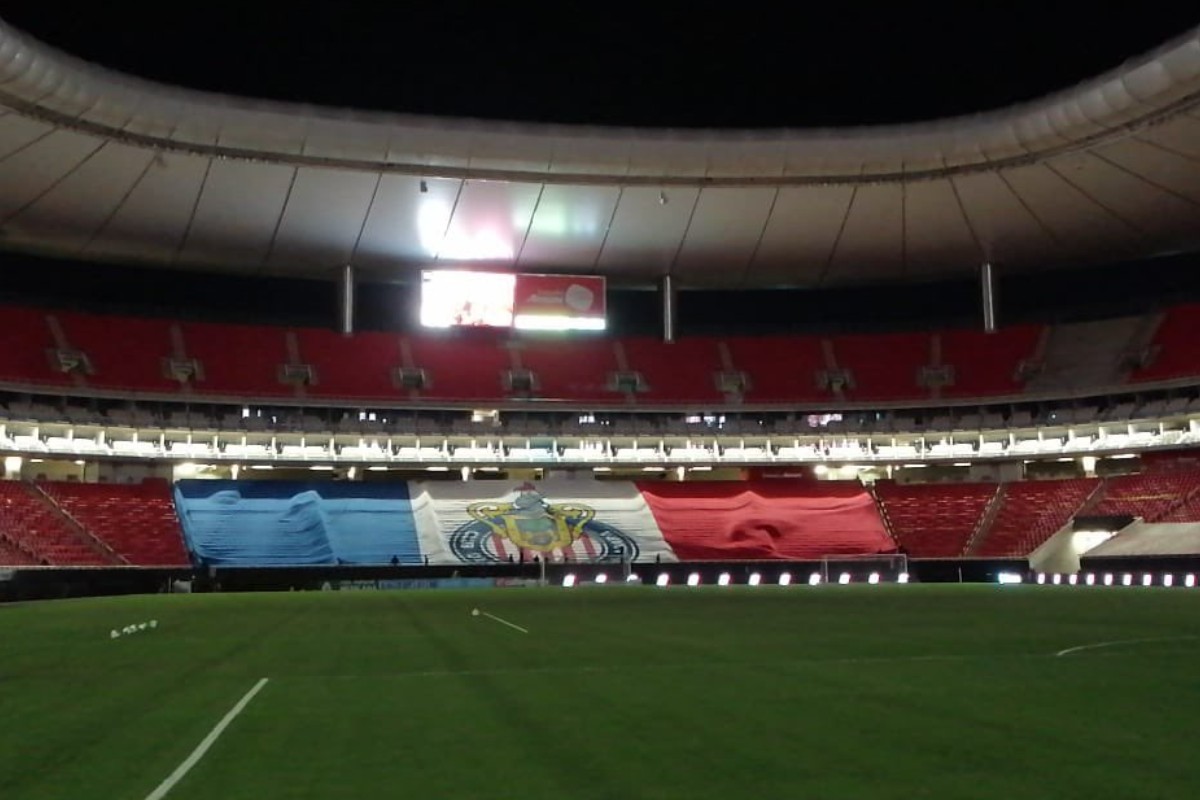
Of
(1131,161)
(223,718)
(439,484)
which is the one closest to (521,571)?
(439,484)

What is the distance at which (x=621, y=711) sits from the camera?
8.41m

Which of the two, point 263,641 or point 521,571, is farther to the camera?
point 521,571

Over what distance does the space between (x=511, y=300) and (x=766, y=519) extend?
1630cm

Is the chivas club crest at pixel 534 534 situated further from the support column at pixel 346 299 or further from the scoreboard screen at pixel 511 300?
the support column at pixel 346 299

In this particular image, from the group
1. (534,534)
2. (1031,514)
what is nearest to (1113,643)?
(534,534)

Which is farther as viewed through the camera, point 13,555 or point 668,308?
point 668,308

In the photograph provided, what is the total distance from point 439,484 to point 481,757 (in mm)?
46515

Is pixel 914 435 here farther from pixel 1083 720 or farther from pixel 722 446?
pixel 1083 720

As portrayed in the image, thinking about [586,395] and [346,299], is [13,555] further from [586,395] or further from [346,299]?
[586,395]

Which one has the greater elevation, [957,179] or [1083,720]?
[957,179]

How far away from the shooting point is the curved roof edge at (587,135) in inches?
1270

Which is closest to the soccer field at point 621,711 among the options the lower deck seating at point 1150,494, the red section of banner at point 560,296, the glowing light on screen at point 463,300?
the lower deck seating at point 1150,494

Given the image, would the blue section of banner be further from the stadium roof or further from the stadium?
the stadium roof

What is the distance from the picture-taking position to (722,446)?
184 ft
